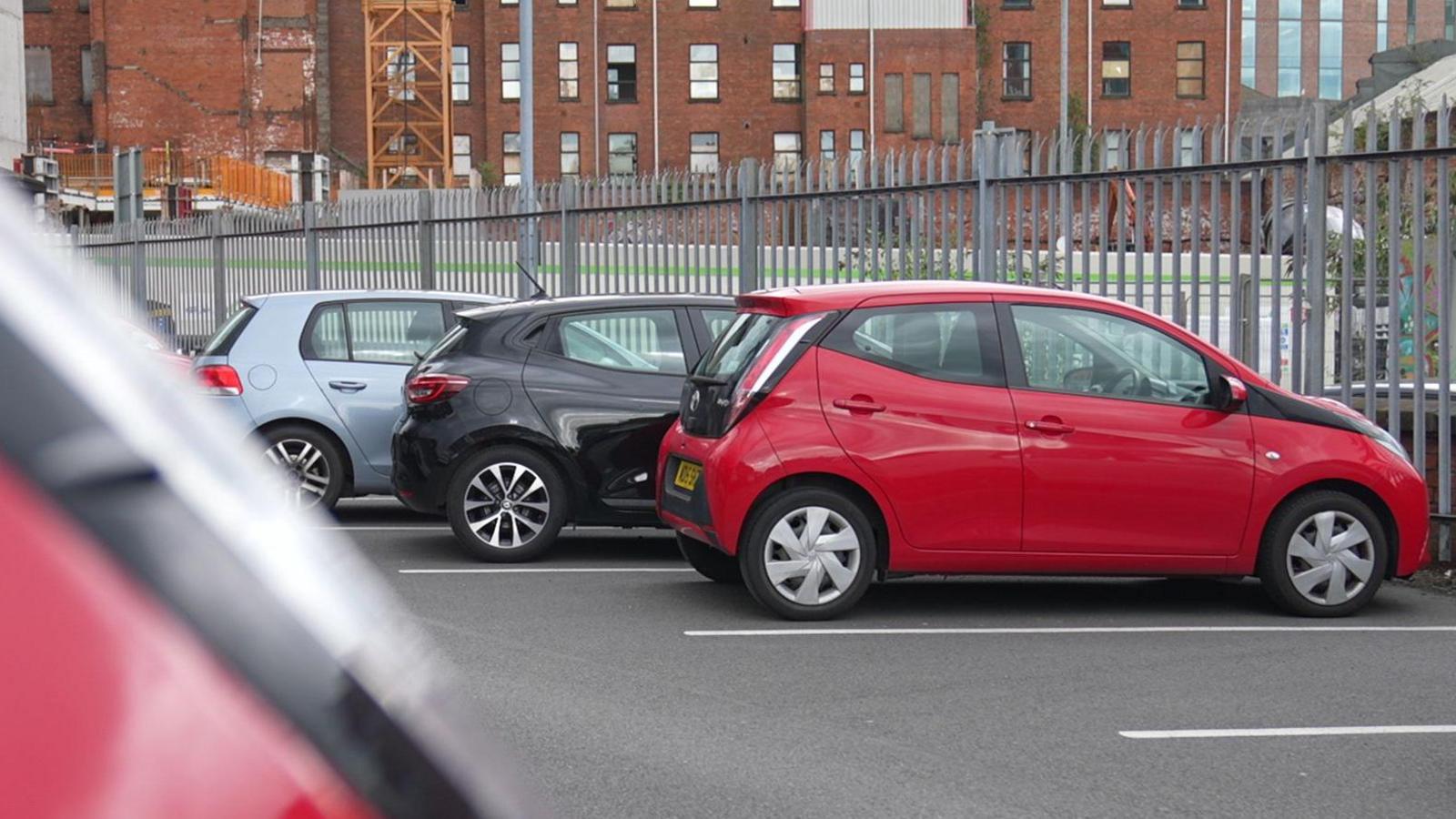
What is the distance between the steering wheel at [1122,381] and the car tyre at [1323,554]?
2.83ft

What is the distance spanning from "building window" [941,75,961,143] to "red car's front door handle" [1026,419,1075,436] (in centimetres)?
6371

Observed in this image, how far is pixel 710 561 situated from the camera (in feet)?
32.9

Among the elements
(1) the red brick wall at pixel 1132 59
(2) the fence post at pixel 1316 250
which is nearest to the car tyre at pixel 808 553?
(2) the fence post at pixel 1316 250

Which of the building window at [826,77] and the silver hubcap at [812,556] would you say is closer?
the silver hubcap at [812,556]

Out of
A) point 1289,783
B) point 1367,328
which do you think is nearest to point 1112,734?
point 1289,783

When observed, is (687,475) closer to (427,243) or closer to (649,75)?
(427,243)

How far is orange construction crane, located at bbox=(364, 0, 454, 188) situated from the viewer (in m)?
73.4

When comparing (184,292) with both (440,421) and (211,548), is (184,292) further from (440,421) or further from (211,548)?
(211,548)

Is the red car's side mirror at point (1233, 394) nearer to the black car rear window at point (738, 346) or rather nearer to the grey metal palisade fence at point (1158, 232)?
the grey metal palisade fence at point (1158, 232)

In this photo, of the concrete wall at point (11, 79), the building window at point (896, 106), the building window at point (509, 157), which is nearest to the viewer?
the concrete wall at point (11, 79)

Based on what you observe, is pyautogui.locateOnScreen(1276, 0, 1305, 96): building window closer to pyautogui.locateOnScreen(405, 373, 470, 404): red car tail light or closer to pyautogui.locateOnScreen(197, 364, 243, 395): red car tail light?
pyautogui.locateOnScreen(197, 364, 243, 395): red car tail light

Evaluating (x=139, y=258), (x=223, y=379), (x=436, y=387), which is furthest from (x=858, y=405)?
(x=139, y=258)

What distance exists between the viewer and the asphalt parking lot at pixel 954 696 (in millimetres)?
5617

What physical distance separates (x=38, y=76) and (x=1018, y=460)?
70721 mm
